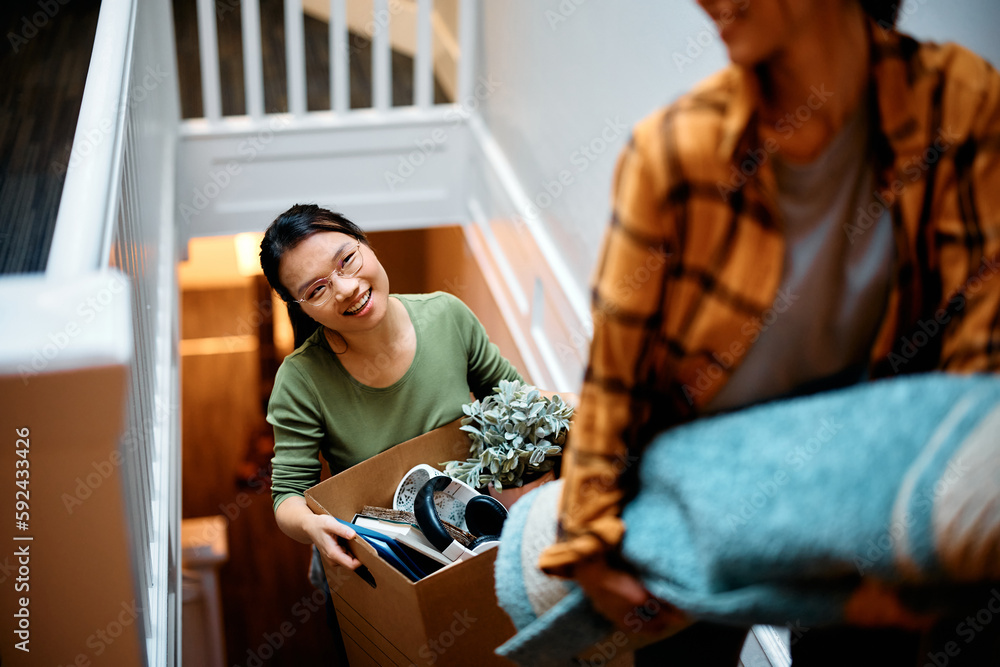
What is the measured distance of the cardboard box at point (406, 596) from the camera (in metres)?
1.23

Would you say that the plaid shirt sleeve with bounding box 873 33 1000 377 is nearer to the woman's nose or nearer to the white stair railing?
the white stair railing

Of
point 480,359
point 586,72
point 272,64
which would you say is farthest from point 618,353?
point 272,64

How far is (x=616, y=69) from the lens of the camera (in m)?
1.76

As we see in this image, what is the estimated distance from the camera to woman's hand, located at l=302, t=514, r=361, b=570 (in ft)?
4.21

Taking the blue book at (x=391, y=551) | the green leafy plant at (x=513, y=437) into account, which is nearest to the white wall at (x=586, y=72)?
the green leafy plant at (x=513, y=437)

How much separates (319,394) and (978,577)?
107cm

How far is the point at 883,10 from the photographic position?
67cm

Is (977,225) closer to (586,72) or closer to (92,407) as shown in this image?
(92,407)

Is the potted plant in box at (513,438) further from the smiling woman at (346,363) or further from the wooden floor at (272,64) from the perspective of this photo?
the wooden floor at (272,64)

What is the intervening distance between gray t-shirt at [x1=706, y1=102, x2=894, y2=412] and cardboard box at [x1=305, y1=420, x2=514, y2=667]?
2.07 ft

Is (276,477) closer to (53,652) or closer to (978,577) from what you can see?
(53,652)

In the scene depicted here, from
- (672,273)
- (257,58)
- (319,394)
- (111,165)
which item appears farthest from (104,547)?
(257,58)

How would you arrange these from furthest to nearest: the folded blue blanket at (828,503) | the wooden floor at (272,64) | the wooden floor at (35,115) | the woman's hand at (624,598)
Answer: the wooden floor at (272,64)
the wooden floor at (35,115)
the woman's hand at (624,598)
the folded blue blanket at (828,503)

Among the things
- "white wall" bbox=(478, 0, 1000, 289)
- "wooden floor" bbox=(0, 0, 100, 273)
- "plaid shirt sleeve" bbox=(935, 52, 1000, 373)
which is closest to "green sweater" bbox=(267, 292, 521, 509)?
"white wall" bbox=(478, 0, 1000, 289)
